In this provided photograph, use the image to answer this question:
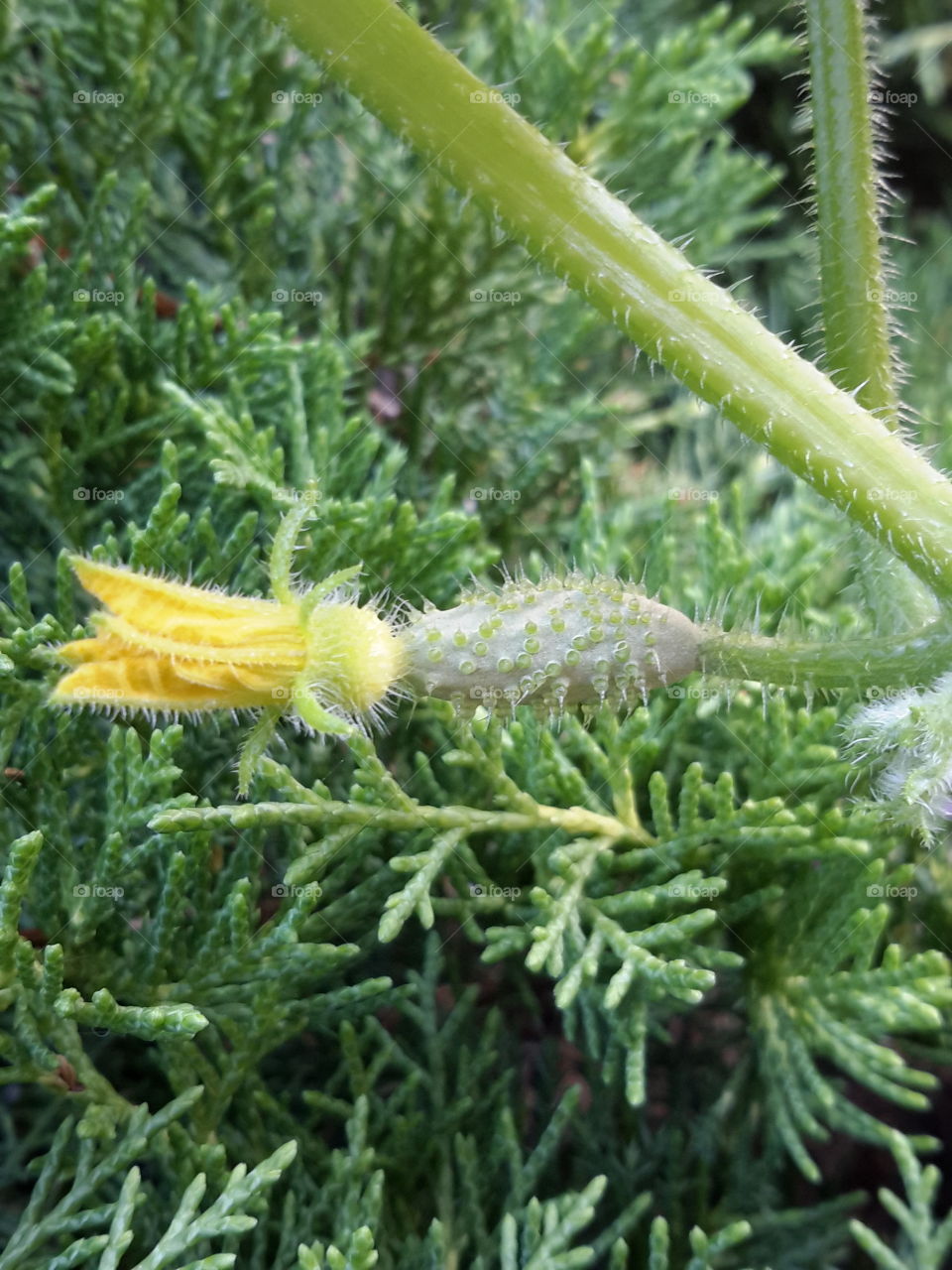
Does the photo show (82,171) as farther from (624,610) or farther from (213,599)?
(624,610)

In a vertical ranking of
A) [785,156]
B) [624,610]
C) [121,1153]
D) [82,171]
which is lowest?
[121,1153]

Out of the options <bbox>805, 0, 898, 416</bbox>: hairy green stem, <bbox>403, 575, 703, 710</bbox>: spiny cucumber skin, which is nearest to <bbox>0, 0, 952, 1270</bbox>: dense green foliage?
<bbox>403, 575, 703, 710</bbox>: spiny cucumber skin

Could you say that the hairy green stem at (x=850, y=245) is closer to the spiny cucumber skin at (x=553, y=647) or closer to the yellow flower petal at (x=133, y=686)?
the spiny cucumber skin at (x=553, y=647)

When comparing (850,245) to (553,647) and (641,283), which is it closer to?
(641,283)

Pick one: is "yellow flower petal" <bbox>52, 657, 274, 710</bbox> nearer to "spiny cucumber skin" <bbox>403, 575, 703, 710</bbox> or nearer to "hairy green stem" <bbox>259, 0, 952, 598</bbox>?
"spiny cucumber skin" <bbox>403, 575, 703, 710</bbox>

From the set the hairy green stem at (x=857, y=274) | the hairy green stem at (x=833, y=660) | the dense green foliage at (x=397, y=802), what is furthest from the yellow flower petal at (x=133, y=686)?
the hairy green stem at (x=857, y=274)

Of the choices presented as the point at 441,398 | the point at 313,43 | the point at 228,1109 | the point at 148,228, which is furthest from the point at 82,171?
the point at 228,1109
